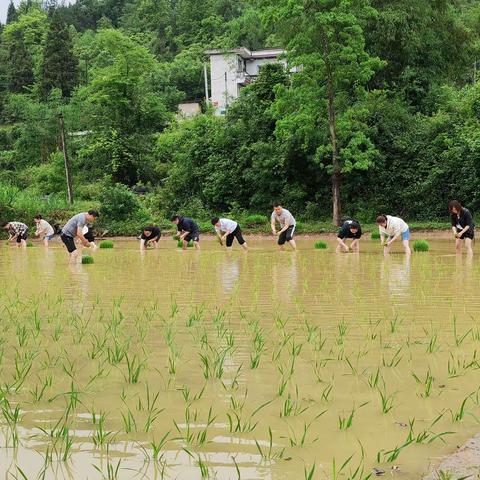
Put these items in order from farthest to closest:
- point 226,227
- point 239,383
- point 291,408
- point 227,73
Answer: point 227,73, point 226,227, point 239,383, point 291,408

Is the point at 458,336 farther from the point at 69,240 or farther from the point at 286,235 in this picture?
the point at 286,235

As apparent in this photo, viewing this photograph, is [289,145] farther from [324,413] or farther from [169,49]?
[169,49]

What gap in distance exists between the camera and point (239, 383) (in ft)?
14.6

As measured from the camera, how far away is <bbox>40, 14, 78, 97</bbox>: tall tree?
60.1m

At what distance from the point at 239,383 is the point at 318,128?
2507cm

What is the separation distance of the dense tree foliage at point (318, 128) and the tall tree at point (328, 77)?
61 millimetres

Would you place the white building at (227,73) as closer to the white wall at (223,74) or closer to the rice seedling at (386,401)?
the white wall at (223,74)

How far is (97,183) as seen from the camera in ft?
140

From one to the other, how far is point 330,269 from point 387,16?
21.7m

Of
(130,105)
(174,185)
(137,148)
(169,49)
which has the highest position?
(169,49)

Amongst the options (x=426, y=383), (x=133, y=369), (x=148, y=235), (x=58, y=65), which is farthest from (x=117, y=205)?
(x=58, y=65)

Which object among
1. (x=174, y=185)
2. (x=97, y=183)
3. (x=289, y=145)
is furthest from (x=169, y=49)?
(x=289, y=145)

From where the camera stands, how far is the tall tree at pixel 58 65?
197ft

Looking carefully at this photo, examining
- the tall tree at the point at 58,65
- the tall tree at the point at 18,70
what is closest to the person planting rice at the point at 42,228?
the tall tree at the point at 58,65
